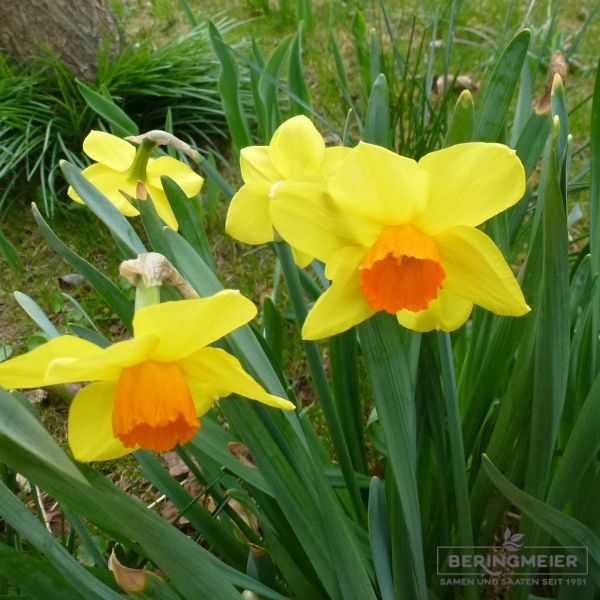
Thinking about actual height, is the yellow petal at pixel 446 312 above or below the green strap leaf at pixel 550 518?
above

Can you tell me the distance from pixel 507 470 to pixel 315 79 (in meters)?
2.38

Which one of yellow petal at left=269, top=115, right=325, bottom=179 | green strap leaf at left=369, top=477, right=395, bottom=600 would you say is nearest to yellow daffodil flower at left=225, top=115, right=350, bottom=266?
yellow petal at left=269, top=115, right=325, bottom=179

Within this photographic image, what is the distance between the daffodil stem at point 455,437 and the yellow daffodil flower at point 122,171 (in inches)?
17.1

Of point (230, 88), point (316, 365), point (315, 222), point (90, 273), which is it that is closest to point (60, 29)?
point (230, 88)

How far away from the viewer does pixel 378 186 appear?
639 mm

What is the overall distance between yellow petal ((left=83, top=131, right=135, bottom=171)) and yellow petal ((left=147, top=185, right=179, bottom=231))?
52 mm

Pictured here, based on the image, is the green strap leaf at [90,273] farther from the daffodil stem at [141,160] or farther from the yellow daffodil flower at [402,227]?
the yellow daffodil flower at [402,227]

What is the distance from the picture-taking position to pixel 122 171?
1016mm

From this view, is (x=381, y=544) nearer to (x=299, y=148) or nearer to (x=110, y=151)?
(x=299, y=148)

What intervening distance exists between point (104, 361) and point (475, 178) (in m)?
0.37

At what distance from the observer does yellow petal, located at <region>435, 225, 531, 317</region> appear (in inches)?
26.3

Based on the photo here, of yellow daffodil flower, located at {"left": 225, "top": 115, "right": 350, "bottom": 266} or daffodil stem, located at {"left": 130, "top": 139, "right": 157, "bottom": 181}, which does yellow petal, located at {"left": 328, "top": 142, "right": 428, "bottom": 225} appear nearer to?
yellow daffodil flower, located at {"left": 225, "top": 115, "right": 350, "bottom": 266}

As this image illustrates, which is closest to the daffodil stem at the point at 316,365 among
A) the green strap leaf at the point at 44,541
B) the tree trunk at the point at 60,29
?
the green strap leaf at the point at 44,541

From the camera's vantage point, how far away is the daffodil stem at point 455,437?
33.7 inches
